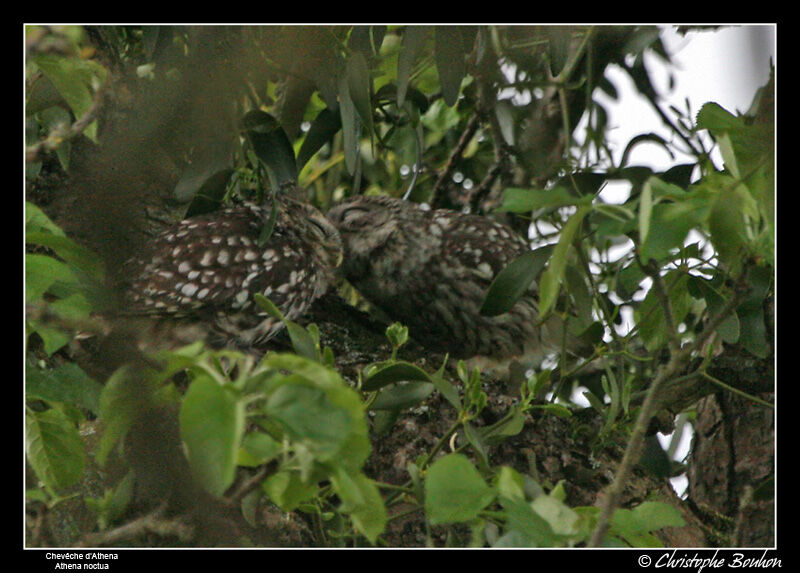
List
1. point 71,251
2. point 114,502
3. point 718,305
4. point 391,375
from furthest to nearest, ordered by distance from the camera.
A: point 718,305 → point 391,375 → point 114,502 → point 71,251

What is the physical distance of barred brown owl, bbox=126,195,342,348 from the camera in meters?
2.31

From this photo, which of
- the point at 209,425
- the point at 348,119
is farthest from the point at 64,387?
the point at 348,119

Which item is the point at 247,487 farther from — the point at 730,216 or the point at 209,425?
the point at 730,216

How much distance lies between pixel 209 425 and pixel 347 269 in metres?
2.25

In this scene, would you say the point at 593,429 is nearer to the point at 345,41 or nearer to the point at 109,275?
the point at 345,41

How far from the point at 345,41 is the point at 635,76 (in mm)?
877

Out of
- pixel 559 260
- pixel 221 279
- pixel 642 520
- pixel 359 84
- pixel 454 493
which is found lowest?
pixel 642 520

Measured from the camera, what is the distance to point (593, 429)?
2.32 m

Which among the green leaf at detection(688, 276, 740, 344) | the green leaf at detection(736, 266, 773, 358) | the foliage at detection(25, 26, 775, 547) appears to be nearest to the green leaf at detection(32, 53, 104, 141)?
the foliage at detection(25, 26, 775, 547)

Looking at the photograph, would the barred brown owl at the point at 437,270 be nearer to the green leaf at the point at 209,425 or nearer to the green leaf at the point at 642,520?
the green leaf at the point at 642,520

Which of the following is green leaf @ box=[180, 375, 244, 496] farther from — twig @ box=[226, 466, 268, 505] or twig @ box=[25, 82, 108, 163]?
twig @ box=[25, 82, 108, 163]

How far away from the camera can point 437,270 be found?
122 inches

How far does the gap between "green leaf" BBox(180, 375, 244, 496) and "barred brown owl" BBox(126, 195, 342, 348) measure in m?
1.25
